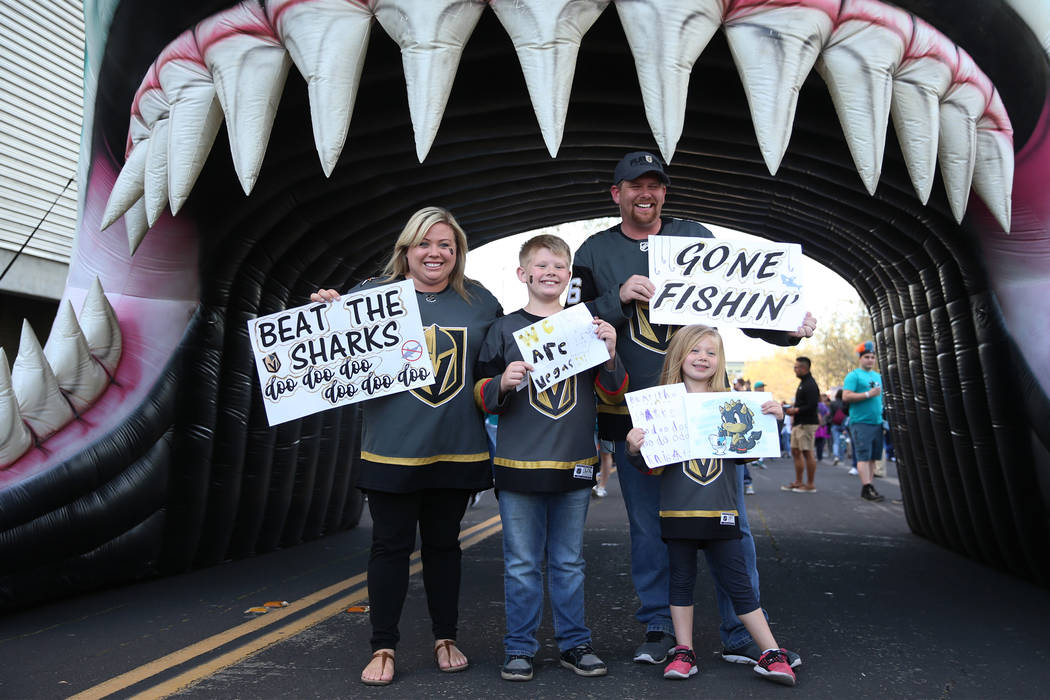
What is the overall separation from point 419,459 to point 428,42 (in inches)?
62.9

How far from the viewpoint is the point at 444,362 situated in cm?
364

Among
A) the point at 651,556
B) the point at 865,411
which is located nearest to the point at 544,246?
the point at 651,556

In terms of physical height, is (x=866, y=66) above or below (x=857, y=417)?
above

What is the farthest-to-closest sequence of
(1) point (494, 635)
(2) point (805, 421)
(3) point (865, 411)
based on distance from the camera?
(2) point (805, 421), (3) point (865, 411), (1) point (494, 635)

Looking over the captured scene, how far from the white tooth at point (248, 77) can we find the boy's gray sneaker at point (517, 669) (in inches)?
84.0

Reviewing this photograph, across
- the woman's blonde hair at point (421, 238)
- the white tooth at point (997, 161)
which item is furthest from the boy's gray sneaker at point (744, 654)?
the white tooth at point (997, 161)

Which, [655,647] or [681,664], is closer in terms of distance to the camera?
[681,664]

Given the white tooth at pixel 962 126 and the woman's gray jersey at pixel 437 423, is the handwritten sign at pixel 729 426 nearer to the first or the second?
the woman's gray jersey at pixel 437 423

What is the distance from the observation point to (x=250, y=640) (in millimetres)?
3900

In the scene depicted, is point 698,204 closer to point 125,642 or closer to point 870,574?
point 870,574

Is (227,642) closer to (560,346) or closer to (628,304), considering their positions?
(560,346)

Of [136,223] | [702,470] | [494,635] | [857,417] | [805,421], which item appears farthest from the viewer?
[805,421]

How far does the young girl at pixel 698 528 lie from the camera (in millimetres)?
3371

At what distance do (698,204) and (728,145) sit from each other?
159 cm
